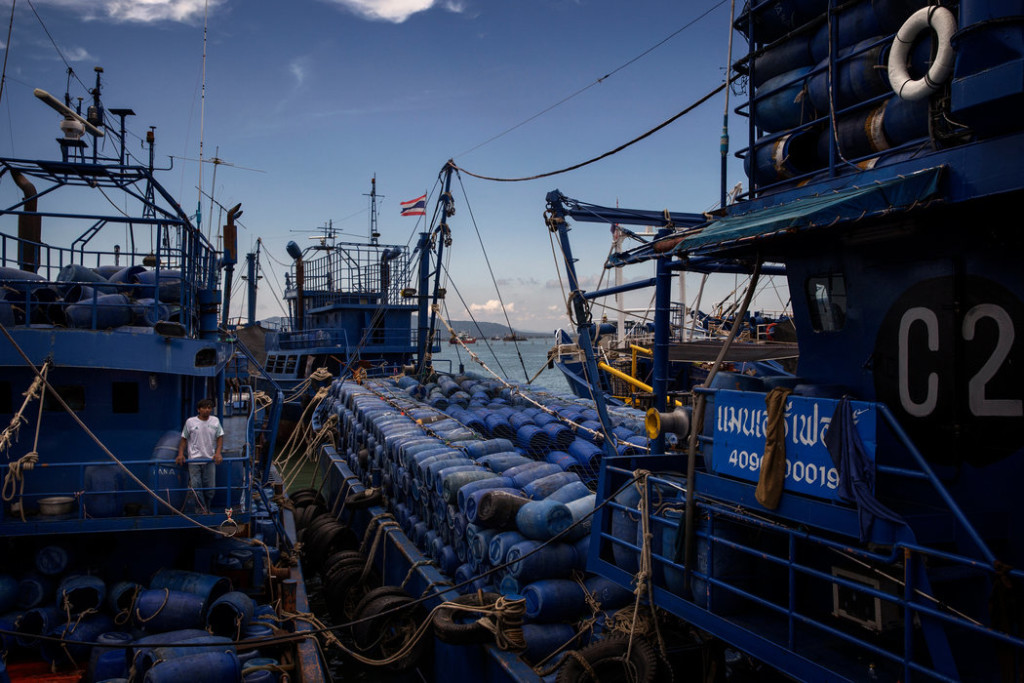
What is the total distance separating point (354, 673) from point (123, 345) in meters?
6.33

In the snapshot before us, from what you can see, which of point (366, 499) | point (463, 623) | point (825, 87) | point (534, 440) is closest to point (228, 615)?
point (463, 623)

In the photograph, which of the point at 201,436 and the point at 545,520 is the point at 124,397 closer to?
the point at 201,436

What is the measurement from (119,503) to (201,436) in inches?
48.6

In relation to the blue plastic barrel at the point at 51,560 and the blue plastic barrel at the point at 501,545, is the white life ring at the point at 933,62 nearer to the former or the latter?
the blue plastic barrel at the point at 501,545

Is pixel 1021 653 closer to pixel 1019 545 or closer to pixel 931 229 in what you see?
pixel 1019 545

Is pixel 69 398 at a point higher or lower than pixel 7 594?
higher

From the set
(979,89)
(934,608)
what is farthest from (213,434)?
(979,89)

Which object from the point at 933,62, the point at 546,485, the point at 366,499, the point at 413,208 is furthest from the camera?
the point at 413,208

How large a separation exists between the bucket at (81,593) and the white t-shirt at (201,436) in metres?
1.70

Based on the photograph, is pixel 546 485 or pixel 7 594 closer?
pixel 7 594

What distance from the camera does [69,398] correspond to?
9258 mm

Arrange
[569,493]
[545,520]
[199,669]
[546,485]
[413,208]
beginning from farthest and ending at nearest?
1. [413,208]
2. [546,485]
3. [569,493]
4. [545,520]
5. [199,669]

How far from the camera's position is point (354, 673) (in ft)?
37.2

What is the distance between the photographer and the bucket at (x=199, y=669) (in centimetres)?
642
